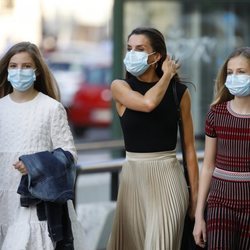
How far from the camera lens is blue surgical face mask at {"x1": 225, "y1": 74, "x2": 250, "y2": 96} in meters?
4.49

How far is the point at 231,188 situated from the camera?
14.6ft

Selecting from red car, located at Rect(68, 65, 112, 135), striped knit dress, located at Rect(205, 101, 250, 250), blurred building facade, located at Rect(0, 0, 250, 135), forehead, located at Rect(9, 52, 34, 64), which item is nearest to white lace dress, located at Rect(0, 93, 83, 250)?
forehead, located at Rect(9, 52, 34, 64)

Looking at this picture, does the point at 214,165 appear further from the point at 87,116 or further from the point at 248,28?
the point at 87,116

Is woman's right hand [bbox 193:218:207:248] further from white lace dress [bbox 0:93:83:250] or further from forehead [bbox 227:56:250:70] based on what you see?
forehead [bbox 227:56:250:70]

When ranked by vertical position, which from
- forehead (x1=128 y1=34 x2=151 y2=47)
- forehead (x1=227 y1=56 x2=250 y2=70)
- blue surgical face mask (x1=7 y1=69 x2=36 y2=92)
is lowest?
blue surgical face mask (x1=7 y1=69 x2=36 y2=92)

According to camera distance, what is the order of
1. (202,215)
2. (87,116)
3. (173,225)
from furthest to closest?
1. (87,116)
2. (173,225)
3. (202,215)

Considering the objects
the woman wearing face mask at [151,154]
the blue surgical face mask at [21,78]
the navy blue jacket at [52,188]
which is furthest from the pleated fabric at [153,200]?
the blue surgical face mask at [21,78]

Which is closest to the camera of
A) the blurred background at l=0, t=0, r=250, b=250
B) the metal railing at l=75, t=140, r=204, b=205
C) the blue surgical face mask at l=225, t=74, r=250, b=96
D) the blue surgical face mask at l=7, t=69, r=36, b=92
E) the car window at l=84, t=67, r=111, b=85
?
the blue surgical face mask at l=225, t=74, r=250, b=96

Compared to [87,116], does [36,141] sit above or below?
above

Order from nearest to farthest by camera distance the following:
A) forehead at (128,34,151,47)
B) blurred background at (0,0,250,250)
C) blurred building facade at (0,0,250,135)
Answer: forehead at (128,34,151,47), blurred background at (0,0,250,250), blurred building facade at (0,0,250,135)

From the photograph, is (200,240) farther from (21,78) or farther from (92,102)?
(92,102)

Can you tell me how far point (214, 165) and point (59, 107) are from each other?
92cm

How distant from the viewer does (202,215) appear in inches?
181

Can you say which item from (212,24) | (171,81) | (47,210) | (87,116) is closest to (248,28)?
(212,24)
